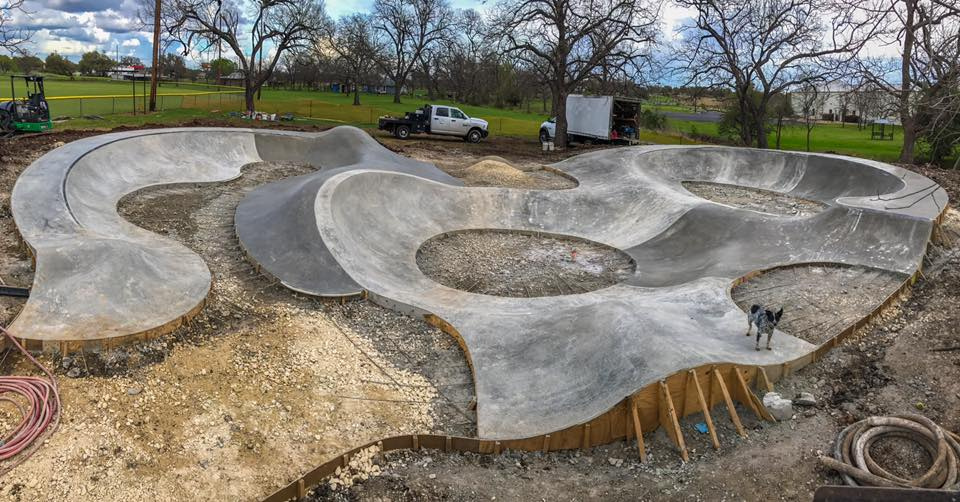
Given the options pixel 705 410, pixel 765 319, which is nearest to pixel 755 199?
pixel 765 319

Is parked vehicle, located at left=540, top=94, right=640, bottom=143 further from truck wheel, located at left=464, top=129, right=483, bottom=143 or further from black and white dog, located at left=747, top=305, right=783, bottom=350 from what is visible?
black and white dog, located at left=747, top=305, right=783, bottom=350

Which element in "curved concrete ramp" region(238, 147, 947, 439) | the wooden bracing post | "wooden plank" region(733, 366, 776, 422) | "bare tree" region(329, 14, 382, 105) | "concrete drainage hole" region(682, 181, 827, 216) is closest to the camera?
the wooden bracing post

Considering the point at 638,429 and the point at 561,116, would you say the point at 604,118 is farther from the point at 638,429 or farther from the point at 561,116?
the point at 638,429

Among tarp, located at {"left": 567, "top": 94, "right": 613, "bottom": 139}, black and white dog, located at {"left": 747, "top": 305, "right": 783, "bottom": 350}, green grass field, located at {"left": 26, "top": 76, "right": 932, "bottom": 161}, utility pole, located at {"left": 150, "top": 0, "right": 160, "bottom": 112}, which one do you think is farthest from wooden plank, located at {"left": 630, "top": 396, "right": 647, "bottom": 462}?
utility pole, located at {"left": 150, "top": 0, "right": 160, "bottom": 112}

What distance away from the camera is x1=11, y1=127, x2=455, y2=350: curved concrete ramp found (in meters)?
Answer: 7.96

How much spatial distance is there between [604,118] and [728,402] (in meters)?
25.1

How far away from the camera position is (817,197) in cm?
1905

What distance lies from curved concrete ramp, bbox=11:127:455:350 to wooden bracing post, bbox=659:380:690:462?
6608mm

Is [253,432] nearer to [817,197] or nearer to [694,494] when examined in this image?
[694,494]

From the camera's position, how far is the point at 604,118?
3022 centimetres

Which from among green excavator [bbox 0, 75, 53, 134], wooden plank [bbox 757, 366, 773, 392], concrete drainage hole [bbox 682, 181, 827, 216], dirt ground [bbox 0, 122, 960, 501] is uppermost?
green excavator [bbox 0, 75, 53, 134]

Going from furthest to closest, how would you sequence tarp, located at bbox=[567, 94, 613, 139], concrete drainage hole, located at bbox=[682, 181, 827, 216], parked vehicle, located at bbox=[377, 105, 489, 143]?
parked vehicle, located at bbox=[377, 105, 489, 143] < tarp, located at bbox=[567, 94, 613, 139] < concrete drainage hole, located at bbox=[682, 181, 827, 216]

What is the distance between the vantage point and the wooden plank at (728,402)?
673cm

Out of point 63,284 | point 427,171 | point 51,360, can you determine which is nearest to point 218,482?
point 51,360
